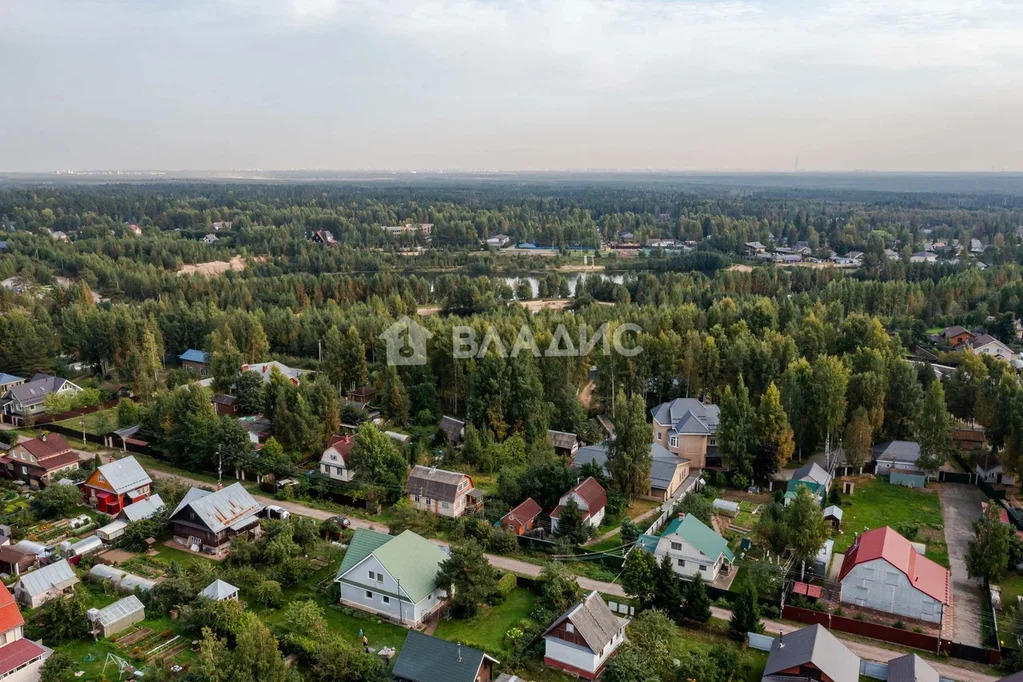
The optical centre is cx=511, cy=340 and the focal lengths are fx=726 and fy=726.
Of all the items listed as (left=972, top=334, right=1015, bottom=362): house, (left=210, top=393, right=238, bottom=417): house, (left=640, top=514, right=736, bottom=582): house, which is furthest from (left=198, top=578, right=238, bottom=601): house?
(left=972, top=334, right=1015, bottom=362): house

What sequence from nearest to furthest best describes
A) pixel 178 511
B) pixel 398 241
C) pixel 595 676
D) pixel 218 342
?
pixel 595 676, pixel 178 511, pixel 218 342, pixel 398 241

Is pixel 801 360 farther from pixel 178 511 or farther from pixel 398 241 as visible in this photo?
pixel 398 241

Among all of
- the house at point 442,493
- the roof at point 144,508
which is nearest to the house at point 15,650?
the roof at point 144,508

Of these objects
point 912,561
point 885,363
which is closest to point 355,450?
point 912,561

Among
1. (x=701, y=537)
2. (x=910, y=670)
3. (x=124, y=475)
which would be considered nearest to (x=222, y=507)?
(x=124, y=475)

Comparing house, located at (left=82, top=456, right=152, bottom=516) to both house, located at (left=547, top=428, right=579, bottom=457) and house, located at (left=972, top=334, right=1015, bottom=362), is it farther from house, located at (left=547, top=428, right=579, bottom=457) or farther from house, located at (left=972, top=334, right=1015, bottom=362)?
house, located at (left=972, top=334, right=1015, bottom=362)

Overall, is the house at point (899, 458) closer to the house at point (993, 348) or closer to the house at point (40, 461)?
the house at point (993, 348)

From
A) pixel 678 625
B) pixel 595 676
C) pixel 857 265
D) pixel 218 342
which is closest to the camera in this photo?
pixel 595 676
